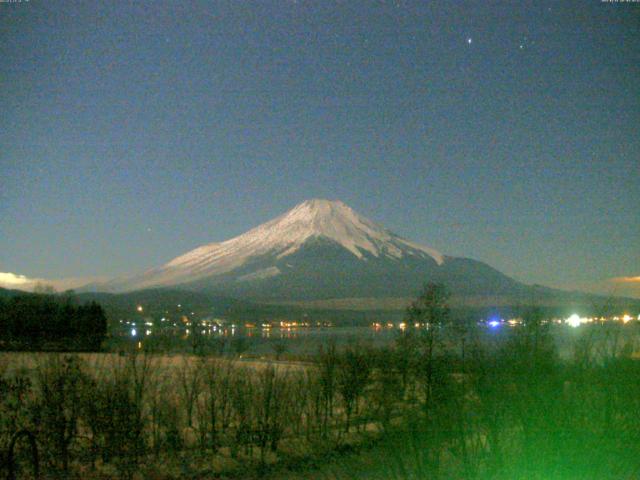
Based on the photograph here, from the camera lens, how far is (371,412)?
17.2 m

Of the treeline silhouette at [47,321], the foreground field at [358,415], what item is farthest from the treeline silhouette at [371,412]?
the treeline silhouette at [47,321]

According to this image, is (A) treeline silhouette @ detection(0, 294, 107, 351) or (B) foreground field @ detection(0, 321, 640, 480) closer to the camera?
(B) foreground field @ detection(0, 321, 640, 480)

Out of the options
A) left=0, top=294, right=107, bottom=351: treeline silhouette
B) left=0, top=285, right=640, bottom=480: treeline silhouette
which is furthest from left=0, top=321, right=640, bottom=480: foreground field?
left=0, top=294, right=107, bottom=351: treeline silhouette

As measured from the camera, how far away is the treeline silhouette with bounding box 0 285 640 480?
4750mm

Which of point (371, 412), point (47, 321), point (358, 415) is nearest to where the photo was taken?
point (371, 412)

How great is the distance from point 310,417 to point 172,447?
412cm

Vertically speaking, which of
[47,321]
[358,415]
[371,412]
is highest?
[47,321]

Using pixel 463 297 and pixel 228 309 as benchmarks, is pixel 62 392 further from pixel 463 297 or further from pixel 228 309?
pixel 463 297

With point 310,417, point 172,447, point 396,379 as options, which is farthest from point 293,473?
point 396,379

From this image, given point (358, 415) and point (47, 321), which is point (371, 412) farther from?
point (47, 321)

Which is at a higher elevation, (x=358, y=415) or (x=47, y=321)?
(x=47, y=321)

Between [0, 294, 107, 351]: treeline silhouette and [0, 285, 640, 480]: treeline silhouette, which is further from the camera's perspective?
[0, 294, 107, 351]: treeline silhouette

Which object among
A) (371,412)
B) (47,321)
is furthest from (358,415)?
(47,321)

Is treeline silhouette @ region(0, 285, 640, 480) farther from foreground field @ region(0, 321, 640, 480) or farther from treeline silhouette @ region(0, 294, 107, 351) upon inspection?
treeline silhouette @ region(0, 294, 107, 351)
